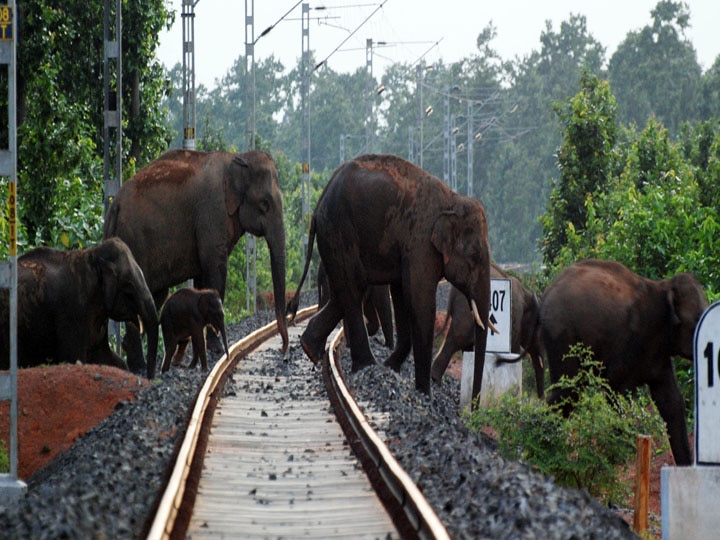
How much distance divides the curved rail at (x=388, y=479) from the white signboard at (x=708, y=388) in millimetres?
1643

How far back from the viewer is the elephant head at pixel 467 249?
47.1 ft

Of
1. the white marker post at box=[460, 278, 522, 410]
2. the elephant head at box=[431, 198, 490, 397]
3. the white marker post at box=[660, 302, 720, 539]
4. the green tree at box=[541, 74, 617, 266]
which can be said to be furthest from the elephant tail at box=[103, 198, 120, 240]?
the green tree at box=[541, 74, 617, 266]

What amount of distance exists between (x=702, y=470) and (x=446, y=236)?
697 cm

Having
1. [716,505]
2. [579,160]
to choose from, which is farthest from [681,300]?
[579,160]

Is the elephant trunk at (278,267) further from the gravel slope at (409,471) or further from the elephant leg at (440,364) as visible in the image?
the gravel slope at (409,471)

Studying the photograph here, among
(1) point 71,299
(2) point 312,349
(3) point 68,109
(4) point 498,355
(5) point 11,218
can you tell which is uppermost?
(3) point 68,109

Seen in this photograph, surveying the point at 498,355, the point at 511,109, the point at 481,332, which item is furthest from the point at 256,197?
the point at 511,109

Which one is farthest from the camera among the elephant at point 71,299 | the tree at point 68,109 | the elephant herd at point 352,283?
the tree at point 68,109

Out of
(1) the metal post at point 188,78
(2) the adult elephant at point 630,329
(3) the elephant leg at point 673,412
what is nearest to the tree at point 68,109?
(1) the metal post at point 188,78

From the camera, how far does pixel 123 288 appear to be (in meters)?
15.5

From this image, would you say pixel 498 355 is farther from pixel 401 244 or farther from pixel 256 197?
pixel 256 197

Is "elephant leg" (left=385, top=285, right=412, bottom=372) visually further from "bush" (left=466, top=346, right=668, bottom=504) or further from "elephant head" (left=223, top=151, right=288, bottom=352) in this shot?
"bush" (left=466, top=346, right=668, bottom=504)

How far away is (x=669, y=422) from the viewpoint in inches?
487

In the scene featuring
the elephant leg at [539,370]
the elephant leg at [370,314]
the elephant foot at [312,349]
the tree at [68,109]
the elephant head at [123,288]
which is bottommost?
the elephant leg at [539,370]
